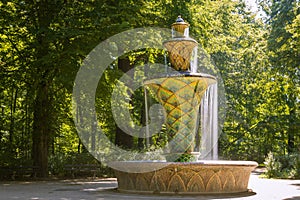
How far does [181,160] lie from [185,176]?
1.25 metres

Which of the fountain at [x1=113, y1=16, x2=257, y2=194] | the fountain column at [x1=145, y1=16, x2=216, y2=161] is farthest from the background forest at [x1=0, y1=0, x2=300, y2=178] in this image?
the fountain column at [x1=145, y1=16, x2=216, y2=161]

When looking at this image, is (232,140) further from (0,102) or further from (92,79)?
(92,79)

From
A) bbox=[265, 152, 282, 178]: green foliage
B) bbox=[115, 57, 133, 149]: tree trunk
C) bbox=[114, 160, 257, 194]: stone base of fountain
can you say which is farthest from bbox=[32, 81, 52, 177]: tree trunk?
bbox=[265, 152, 282, 178]: green foliage

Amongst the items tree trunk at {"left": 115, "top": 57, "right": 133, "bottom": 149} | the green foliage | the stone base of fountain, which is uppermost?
tree trunk at {"left": 115, "top": 57, "right": 133, "bottom": 149}

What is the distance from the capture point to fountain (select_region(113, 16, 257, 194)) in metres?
10.2

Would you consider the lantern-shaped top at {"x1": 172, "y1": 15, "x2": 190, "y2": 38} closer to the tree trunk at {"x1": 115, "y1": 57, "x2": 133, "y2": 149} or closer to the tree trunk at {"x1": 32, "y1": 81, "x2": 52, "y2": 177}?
the tree trunk at {"x1": 32, "y1": 81, "x2": 52, "y2": 177}

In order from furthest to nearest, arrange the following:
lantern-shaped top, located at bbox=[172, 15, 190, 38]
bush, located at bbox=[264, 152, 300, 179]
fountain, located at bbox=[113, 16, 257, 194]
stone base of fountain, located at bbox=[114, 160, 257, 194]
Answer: bush, located at bbox=[264, 152, 300, 179]
lantern-shaped top, located at bbox=[172, 15, 190, 38]
fountain, located at bbox=[113, 16, 257, 194]
stone base of fountain, located at bbox=[114, 160, 257, 194]

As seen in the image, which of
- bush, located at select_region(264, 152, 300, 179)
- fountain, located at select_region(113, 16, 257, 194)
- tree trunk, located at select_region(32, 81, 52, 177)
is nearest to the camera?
fountain, located at select_region(113, 16, 257, 194)

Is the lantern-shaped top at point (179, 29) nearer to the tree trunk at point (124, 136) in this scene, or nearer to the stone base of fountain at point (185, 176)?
the stone base of fountain at point (185, 176)

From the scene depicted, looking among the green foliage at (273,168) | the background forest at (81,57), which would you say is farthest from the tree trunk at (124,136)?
the green foliage at (273,168)

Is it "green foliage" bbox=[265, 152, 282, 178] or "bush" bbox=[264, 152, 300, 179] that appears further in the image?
"green foliage" bbox=[265, 152, 282, 178]

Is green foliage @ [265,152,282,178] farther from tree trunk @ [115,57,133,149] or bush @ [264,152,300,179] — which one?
tree trunk @ [115,57,133,149]

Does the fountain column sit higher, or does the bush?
the fountain column

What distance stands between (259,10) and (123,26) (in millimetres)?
19343
